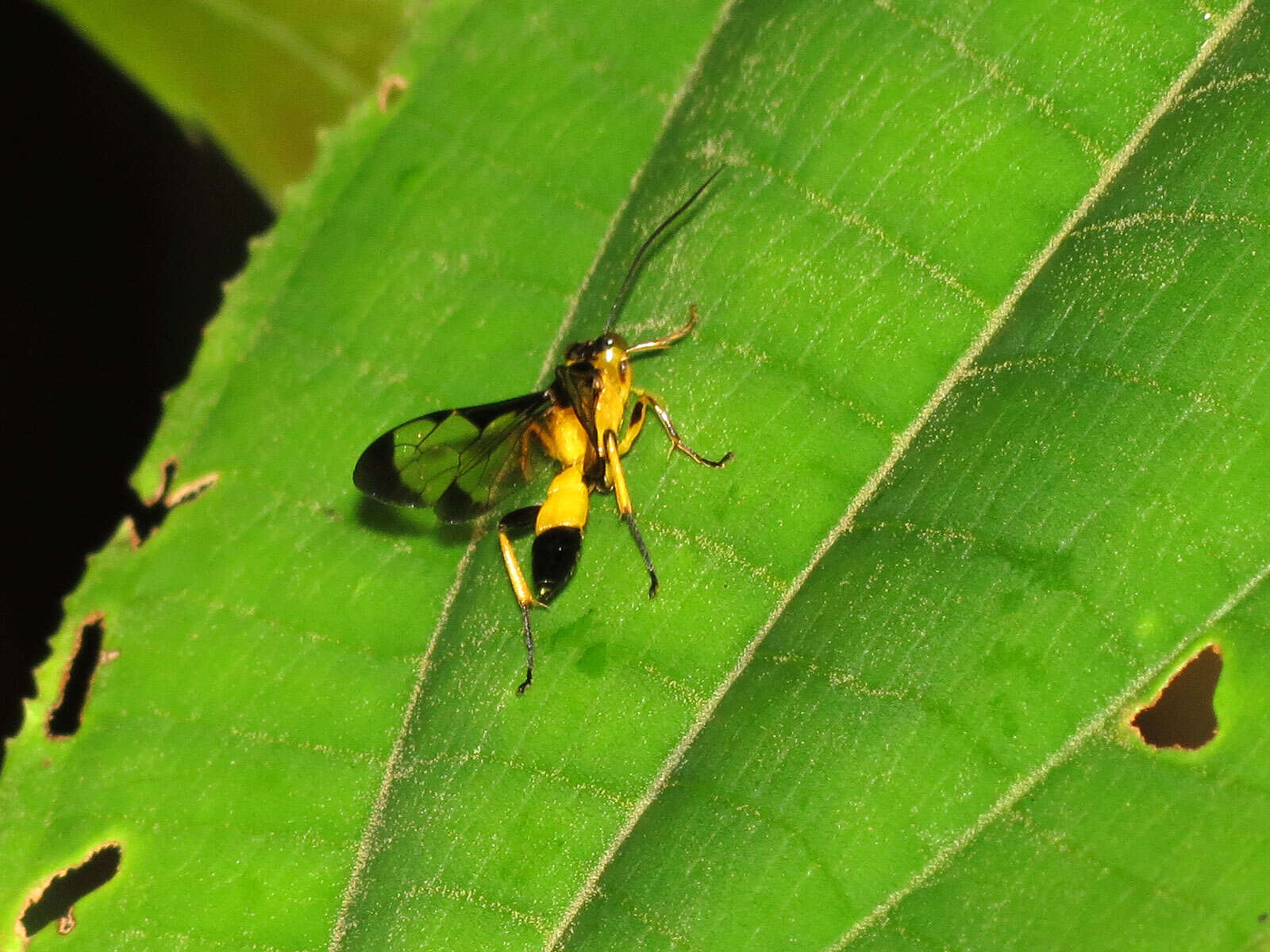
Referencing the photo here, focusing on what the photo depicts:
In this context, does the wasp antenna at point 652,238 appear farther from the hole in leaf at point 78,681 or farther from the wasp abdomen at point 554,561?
the hole in leaf at point 78,681

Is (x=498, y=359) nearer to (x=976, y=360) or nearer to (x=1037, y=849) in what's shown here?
(x=976, y=360)

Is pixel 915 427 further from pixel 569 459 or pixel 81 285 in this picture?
pixel 81 285

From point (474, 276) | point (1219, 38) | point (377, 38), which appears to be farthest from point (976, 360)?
point (377, 38)

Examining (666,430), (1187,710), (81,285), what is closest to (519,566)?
(666,430)

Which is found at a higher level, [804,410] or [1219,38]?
[1219,38]

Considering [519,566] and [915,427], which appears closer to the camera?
[915,427]

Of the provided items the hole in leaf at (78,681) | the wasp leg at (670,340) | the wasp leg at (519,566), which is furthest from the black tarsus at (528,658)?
the hole in leaf at (78,681)

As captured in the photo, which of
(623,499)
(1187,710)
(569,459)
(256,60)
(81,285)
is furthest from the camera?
(81,285)
